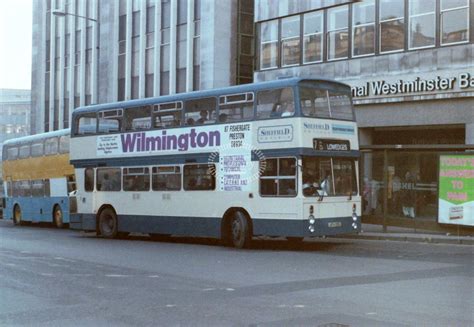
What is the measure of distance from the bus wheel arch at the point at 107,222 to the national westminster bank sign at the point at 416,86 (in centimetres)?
1136

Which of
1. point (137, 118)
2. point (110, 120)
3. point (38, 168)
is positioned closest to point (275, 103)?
point (137, 118)

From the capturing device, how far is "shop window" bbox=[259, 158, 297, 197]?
16.9 metres

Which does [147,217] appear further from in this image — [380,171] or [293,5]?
[293,5]

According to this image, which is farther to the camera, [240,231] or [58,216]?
[58,216]

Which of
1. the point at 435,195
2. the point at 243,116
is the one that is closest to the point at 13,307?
the point at 243,116

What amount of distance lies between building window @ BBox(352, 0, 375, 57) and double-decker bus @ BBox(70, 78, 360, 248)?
34.3 ft

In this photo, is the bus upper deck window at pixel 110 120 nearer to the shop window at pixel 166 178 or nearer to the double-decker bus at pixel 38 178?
the shop window at pixel 166 178

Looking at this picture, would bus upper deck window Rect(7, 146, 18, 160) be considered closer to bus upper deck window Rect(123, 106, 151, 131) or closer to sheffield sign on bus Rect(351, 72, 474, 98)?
Result: bus upper deck window Rect(123, 106, 151, 131)

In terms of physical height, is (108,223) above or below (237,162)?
below

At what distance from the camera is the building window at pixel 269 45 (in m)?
31.6

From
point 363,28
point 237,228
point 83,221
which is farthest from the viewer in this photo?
point 363,28

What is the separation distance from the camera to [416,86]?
2612cm

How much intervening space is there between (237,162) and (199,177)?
161 cm

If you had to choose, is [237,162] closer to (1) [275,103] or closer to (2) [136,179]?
(1) [275,103]
